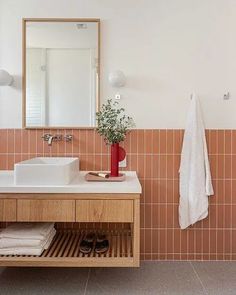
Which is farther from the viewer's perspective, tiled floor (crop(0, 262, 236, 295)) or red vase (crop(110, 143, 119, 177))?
red vase (crop(110, 143, 119, 177))

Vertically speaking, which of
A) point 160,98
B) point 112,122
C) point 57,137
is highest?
point 160,98

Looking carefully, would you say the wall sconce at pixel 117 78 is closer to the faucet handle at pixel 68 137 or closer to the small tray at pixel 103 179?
the faucet handle at pixel 68 137

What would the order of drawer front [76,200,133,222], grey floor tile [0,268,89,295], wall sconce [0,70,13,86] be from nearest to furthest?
1. drawer front [76,200,133,222]
2. grey floor tile [0,268,89,295]
3. wall sconce [0,70,13,86]

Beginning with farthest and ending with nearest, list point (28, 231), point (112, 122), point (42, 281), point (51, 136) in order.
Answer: point (51, 136) < point (112, 122) < point (42, 281) < point (28, 231)

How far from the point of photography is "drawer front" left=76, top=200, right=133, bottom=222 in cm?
187

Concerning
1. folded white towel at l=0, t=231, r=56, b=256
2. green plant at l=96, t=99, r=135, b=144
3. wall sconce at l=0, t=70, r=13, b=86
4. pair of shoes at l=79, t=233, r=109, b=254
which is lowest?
pair of shoes at l=79, t=233, r=109, b=254

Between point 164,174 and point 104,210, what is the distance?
768 mm

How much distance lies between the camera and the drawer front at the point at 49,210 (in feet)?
6.14

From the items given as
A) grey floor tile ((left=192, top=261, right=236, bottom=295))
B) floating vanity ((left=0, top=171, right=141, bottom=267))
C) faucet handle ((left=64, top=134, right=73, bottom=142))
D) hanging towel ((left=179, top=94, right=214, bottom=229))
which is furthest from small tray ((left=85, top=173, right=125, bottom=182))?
Answer: grey floor tile ((left=192, top=261, right=236, bottom=295))

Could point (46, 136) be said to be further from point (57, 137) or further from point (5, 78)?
point (5, 78)

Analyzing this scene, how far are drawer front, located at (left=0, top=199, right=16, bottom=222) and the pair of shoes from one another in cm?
52

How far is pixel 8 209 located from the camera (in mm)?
1881

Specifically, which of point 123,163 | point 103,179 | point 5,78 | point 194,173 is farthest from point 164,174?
point 5,78

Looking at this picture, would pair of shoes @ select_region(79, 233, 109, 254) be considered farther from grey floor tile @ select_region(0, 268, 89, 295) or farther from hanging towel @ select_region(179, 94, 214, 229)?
hanging towel @ select_region(179, 94, 214, 229)
